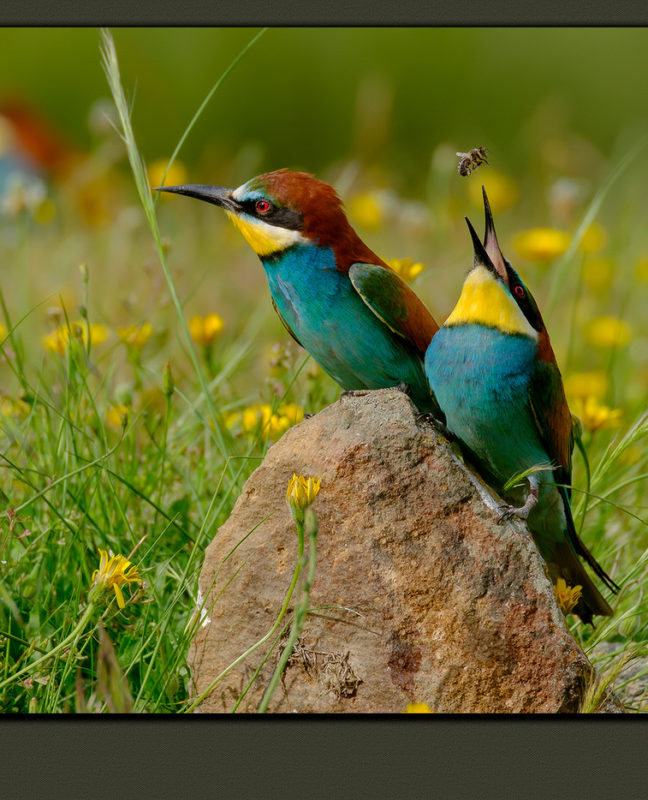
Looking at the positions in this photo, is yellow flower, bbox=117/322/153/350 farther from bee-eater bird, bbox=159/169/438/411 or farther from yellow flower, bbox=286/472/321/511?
yellow flower, bbox=286/472/321/511

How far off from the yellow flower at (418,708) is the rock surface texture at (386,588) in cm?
2

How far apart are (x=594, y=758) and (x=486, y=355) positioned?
79cm

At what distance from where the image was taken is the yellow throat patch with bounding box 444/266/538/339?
88.4 inches

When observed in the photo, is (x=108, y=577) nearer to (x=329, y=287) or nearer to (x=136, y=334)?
(x=329, y=287)

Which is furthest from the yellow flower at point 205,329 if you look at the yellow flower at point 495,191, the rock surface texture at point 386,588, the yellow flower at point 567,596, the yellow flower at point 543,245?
the yellow flower at point 495,191

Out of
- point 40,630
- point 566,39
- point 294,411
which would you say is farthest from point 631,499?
point 566,39

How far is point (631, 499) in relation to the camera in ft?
10.3

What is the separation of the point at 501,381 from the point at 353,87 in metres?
3.11

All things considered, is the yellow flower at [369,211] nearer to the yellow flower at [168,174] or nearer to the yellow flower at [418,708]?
the yellow flower at [168,174]

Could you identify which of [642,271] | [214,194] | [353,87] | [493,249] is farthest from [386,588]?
[353,87]

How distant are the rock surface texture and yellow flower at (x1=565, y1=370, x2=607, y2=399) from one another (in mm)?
1580

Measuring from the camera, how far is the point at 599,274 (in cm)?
431

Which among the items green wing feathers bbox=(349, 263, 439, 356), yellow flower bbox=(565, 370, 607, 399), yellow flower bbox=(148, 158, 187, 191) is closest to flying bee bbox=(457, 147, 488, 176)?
green wing feathers bbox=(349, 263, 439, 356)

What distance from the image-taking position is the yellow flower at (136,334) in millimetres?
2795
